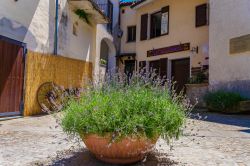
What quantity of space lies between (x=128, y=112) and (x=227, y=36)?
33.3 feet

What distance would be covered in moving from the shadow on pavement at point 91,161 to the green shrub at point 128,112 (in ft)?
1.42

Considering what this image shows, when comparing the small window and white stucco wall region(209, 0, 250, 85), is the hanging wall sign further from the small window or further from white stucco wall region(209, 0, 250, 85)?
white stucco wall region(209, 0, 250, 85)

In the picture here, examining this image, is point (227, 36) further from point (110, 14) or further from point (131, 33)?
point (131, 33)

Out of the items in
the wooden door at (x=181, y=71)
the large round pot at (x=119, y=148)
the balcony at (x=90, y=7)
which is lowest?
the large round pot at (x=119, y=148)

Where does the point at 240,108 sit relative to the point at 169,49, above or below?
below

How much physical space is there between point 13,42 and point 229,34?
8308 millimetres

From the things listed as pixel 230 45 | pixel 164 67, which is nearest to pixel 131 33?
pixel 164 67

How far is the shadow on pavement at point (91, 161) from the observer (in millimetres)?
3971

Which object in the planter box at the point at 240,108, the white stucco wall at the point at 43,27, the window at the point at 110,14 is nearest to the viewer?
the white stucco wall at the point at 43,27

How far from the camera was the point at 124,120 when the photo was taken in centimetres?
355

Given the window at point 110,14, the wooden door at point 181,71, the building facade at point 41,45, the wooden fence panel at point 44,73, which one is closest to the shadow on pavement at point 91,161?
the building facade at point 41,45

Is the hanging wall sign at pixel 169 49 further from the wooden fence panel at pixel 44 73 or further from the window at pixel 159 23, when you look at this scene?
the wooden fence panel at pixel 44 73

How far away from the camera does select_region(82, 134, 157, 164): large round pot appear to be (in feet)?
11.8

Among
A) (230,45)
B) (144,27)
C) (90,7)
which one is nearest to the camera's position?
(230,45)
